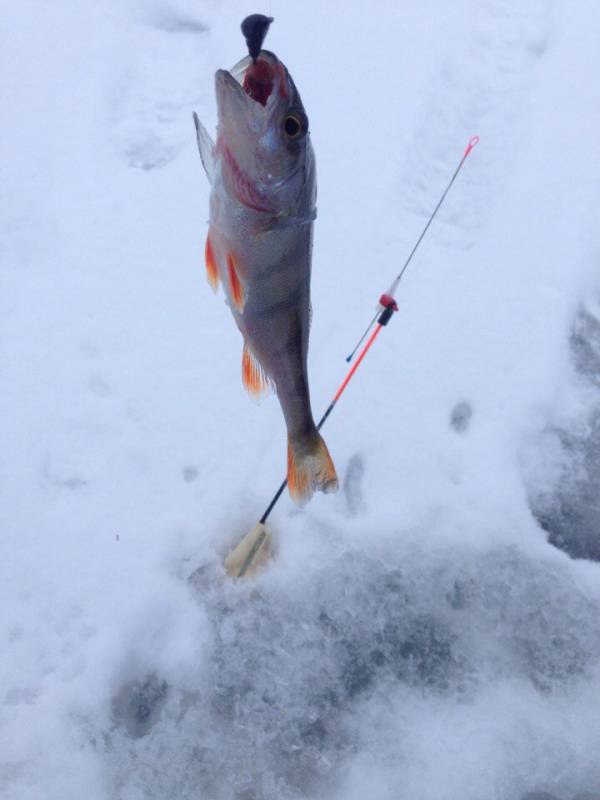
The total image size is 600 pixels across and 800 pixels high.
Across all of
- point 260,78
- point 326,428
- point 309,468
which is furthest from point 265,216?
point 326,428

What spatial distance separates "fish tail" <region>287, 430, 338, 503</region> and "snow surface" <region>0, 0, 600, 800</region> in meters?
0.92

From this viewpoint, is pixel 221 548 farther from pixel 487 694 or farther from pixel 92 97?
pixel 92 97

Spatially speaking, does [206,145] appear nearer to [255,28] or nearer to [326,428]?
[255,28]

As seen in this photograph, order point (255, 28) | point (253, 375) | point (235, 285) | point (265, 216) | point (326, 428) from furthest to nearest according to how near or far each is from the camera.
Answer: point (326, 428), point (253, 375), point (235, 285), point (265, 216), point (255, 28)

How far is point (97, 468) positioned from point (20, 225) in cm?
143

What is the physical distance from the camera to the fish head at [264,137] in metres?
1.27

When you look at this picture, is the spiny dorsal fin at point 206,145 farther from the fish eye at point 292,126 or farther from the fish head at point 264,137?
the fish eye at point 292,126

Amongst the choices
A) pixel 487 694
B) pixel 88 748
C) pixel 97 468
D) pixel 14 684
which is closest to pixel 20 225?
pixel 97 468

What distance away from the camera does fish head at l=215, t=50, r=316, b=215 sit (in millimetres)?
1266

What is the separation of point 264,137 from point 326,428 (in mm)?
1835

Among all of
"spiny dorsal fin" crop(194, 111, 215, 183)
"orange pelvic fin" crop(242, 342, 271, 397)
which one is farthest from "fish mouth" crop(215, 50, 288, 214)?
"orange pelvic fin" crop(242, 342, 271, 397)

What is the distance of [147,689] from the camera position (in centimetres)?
252

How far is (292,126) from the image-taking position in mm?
1300

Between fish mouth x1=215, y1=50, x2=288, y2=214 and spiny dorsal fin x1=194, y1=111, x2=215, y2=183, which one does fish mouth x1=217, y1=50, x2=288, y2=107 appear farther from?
spiny dorsal fin x1=194, y1=111, x2=215, y2=183
